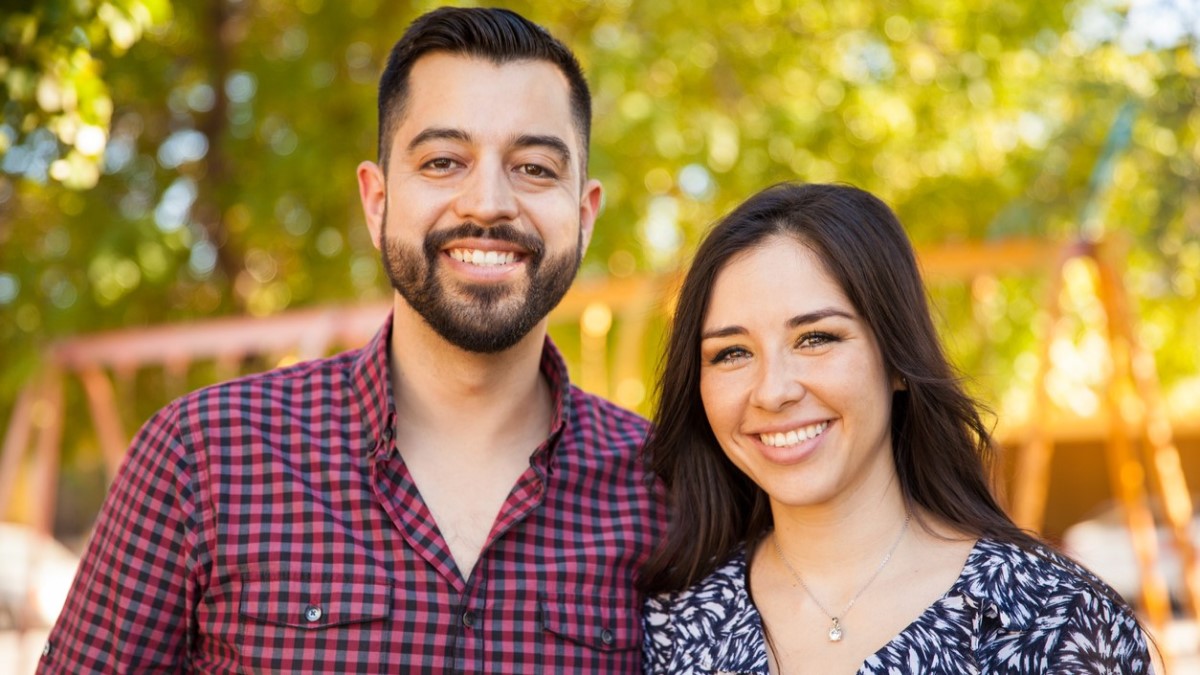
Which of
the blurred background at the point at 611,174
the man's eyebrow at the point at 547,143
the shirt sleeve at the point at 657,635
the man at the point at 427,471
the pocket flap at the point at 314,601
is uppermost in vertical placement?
the blurred background at the point at 611,174

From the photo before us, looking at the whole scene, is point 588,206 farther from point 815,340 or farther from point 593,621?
point 593,621

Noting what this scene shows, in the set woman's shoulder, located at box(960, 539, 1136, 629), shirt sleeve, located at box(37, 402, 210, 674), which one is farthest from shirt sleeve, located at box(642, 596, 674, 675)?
shirt sleeve, located at box(37, 402, 210, 674)

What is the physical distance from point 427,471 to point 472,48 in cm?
90

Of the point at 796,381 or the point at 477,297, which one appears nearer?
the point at 796,381

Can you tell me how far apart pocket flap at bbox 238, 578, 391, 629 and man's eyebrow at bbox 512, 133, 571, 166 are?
0.93 meters

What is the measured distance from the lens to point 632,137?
7.20 metres

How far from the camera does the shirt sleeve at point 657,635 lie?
265 cm

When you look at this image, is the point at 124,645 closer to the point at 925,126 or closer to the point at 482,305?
the point at 482,305

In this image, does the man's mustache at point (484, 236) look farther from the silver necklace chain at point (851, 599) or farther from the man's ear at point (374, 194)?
the silver necklace chain at point (851, 599)

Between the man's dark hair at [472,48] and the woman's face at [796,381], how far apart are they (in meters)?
0.63

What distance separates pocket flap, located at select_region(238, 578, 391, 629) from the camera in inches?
99.4

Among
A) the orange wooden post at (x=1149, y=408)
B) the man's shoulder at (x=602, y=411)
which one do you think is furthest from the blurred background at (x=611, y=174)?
the man's shoulder at (x=602, y=411)

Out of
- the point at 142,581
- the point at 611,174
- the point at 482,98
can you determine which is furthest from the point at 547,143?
the point at 611,174

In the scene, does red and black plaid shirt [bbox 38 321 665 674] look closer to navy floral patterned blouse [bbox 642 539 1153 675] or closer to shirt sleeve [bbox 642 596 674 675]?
shirt sleeve [bbox 642 596 674 675]
